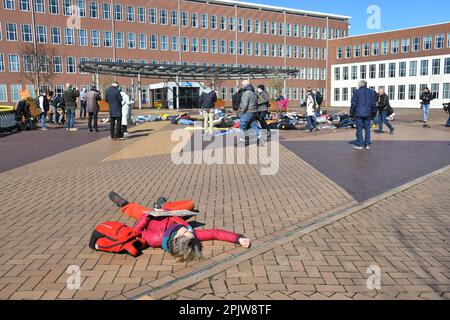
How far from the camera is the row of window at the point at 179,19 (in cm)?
6022

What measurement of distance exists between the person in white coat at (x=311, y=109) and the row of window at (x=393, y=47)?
178ft

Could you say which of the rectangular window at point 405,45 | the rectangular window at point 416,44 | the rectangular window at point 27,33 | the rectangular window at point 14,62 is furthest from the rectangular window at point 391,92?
the rectangular window at point 14,62

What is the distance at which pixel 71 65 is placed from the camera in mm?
61500

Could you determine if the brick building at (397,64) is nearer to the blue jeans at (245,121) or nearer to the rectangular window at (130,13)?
the rectangular window at (130,13)

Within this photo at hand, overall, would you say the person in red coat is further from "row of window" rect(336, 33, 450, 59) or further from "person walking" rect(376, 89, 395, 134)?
"row of window" rect(336, 33, 450, 59)

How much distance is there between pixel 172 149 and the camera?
41.1ft

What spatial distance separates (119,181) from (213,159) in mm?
3057

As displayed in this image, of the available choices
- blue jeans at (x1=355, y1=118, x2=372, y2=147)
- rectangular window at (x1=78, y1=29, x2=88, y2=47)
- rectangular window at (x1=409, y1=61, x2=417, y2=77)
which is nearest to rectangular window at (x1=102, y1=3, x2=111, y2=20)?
rectangular window at (x1=78, y1=29, x2=88, y2=47)

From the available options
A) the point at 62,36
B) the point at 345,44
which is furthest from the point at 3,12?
the point at 345,44

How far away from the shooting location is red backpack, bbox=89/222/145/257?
167 inches

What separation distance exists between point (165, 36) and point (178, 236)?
222 ft

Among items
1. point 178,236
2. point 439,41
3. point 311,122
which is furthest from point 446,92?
point 178,236
